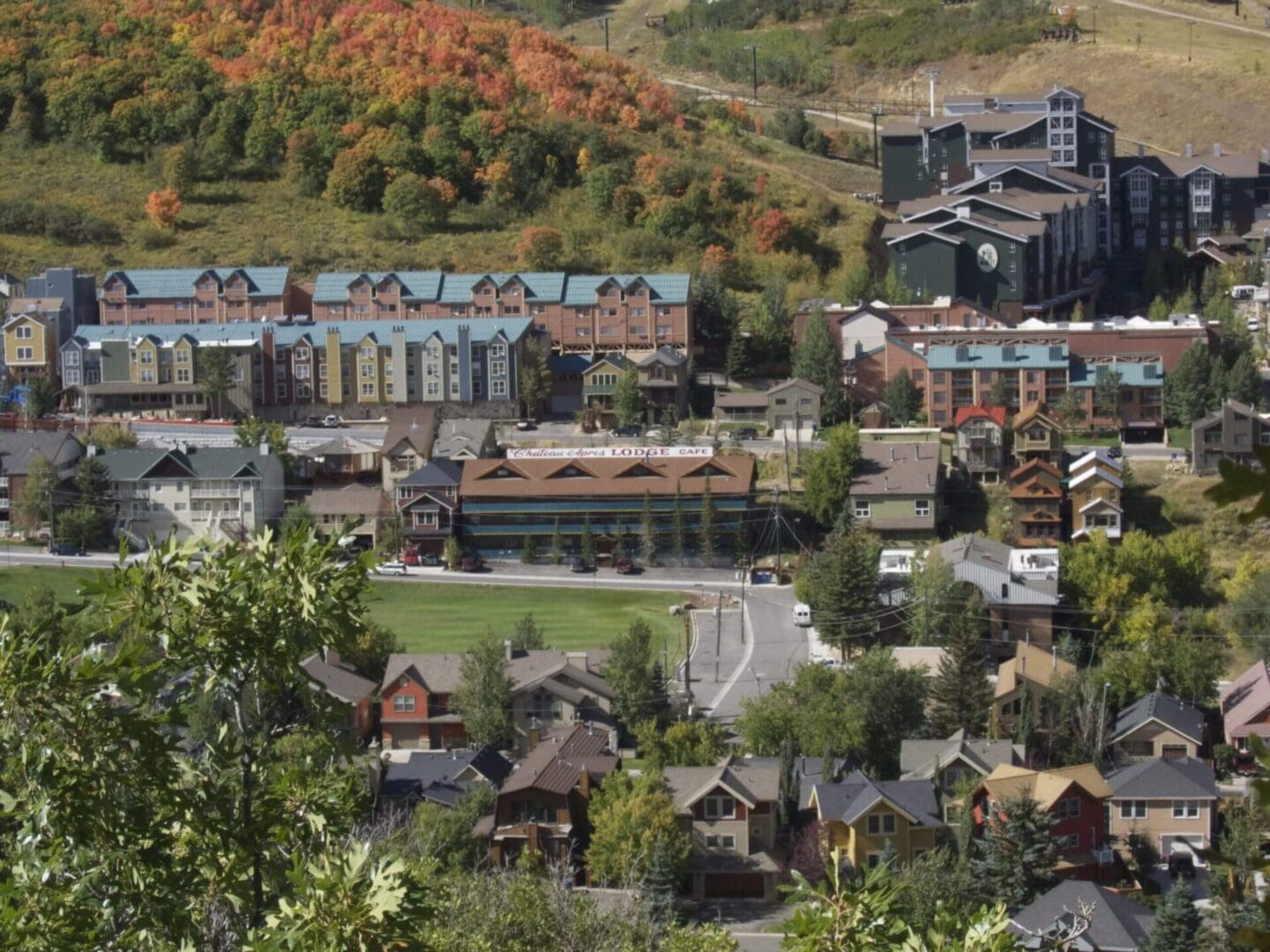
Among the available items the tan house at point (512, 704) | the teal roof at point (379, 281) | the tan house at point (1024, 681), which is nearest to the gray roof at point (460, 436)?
the teal roof at point (379, 281)

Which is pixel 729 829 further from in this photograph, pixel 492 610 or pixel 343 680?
pixel 492 610

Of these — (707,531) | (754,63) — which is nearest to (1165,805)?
(707,531)

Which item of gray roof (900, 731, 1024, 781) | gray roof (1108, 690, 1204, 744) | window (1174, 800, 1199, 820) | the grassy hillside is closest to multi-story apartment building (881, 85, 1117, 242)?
the grassy hillside

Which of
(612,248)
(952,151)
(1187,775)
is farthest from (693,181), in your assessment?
(1187,775)

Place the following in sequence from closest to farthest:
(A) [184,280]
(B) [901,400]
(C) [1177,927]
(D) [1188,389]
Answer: (C) [1177,927]
(D) [1188,389]
(B) [901,400]
(A) [184,280]

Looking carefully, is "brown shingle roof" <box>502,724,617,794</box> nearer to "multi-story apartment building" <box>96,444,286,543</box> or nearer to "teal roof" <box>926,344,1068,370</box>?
"multi-story apartment building" <box>96,444,286,543</box>
